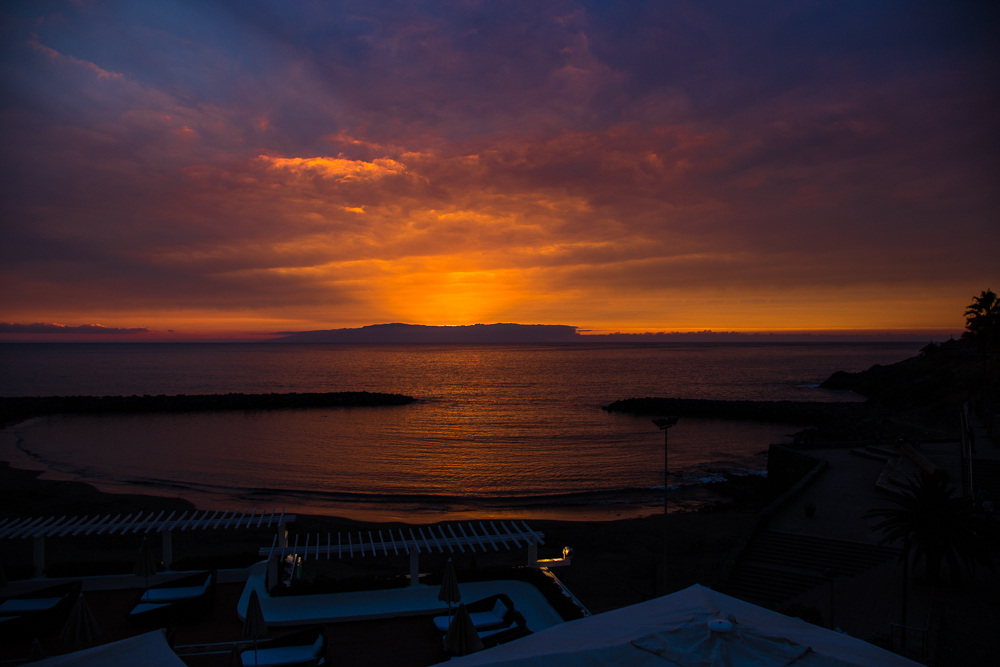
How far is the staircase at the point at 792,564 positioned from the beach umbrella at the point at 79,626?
14.4 m

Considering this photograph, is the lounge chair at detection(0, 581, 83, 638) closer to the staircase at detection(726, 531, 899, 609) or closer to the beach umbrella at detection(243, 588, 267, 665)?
the beach umbrella at detection(243, 588, 267, 665)

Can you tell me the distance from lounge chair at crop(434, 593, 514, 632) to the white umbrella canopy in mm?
5526

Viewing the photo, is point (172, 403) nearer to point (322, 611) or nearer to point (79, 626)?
point (322, 611)

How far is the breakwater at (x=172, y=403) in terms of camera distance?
187ft

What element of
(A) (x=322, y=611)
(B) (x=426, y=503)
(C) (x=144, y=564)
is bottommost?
(B) (x=426, y=503)

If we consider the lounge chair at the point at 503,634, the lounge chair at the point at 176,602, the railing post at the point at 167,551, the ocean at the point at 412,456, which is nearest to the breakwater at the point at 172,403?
the ocean at the point at 412,456

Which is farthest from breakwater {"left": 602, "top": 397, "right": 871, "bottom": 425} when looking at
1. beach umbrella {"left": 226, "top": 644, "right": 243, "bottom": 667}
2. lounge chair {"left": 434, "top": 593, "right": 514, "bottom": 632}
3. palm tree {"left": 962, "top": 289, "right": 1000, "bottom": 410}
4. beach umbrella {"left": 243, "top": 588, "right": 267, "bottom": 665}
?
beach umbrella {"left": 226, "top": 644, "right": 243, "bottom": 667}

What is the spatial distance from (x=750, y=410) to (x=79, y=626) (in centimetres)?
5979

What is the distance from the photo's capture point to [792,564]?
1558cm

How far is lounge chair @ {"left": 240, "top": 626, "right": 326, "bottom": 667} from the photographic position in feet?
30.5

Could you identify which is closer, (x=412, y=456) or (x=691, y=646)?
(x=691, y=646)

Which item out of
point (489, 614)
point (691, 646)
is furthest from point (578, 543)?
point (691, 646)

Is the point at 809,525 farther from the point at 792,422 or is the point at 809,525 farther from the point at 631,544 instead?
the point at 792,422

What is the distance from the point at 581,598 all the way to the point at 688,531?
7.51 m
